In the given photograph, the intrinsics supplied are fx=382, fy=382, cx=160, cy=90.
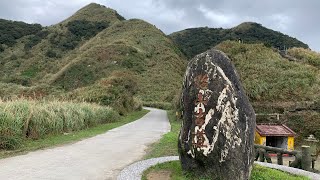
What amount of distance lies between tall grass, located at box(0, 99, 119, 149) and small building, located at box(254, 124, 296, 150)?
782 centimetres

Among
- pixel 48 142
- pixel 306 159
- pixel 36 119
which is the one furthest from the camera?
pixel 36 119

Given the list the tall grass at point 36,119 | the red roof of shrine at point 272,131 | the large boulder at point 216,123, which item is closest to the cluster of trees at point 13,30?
the tall grass at point 36,119

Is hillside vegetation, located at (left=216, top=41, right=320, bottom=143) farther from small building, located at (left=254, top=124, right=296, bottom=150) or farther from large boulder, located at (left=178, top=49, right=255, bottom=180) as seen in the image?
large boulder, located at (left=178, top=49, right=255, bottom=180)

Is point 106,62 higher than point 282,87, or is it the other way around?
point 106,62

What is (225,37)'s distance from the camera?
75125mm

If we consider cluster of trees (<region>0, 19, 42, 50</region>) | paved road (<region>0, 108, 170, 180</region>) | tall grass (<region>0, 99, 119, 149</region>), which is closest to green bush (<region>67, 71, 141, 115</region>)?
tall grass (<region>0, 99, 119, 149</region>)

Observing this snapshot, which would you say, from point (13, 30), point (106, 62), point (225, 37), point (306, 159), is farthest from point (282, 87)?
point (13, 30)

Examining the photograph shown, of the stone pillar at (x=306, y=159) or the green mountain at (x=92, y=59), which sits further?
the green mountain at (x=92, y=59)

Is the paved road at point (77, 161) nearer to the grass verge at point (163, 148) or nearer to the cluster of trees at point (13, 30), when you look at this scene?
the grass verge at point (163, 148)

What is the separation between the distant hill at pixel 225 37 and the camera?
218 ft

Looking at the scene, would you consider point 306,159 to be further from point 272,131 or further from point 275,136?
point 275,136

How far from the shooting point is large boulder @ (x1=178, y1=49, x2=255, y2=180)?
734 cm

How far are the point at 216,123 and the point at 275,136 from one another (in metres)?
9.41

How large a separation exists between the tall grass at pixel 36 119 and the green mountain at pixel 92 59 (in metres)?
15.5
